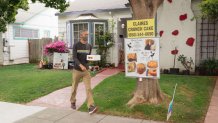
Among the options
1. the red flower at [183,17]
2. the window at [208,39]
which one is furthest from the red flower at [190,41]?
the red flower at [183,17]

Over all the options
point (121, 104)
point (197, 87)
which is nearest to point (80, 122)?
point (121, 104)

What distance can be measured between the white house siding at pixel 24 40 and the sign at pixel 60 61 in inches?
209

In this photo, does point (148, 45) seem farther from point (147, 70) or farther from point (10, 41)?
point (10, 41)

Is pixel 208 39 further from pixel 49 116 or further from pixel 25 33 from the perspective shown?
pixel 25 33

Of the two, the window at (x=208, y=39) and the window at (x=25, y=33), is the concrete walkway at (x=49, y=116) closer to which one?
the window at (x=208, y=39)

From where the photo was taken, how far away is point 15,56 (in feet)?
65.1

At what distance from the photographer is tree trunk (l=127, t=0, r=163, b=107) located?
7.28 m

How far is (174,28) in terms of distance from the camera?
514 inches

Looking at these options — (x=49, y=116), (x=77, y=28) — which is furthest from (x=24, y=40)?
(x=49, y=116)

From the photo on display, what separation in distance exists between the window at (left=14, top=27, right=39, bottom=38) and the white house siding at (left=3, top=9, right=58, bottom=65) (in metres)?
0.24

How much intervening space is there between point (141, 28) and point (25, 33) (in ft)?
51.4

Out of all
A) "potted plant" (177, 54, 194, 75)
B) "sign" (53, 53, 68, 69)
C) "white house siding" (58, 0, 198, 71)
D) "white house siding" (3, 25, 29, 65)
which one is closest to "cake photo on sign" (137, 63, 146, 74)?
"potted plant" (177, 54, 194, 75)

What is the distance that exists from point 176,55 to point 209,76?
5.79 feet

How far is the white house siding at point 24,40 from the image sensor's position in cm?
1934
